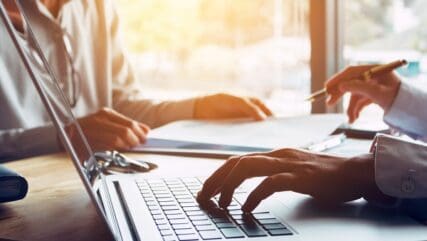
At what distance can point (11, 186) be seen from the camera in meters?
0.85

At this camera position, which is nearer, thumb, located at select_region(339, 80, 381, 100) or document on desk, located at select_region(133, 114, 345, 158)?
document on desk, located at select_region(133, 114, 345, 158)

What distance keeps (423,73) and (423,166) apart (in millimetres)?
1055

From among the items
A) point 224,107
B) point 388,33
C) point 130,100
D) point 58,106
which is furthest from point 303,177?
point 388,33

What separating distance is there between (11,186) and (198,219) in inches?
11.7

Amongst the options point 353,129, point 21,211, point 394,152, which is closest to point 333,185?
point 394,152

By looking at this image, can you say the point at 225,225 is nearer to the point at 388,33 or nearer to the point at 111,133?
the point at 111,133

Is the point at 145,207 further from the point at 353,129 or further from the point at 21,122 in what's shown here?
the point at 21,122

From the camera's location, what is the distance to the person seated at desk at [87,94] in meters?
1.33

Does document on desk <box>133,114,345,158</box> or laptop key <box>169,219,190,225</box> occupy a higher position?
laptop key <box>169,219,190,225</box>

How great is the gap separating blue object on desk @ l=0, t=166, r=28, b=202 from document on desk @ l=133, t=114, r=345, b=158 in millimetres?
412

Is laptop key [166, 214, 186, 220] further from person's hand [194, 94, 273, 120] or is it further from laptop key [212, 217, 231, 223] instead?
person's hand [194, 94, 273, 120]

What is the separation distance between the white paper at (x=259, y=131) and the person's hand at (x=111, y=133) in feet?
0.20

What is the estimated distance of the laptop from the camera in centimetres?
63

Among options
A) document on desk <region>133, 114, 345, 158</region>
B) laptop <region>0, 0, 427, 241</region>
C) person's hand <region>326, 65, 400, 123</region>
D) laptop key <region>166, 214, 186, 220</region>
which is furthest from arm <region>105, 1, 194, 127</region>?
laptop key <region>166, 214, 186, 220</region>
